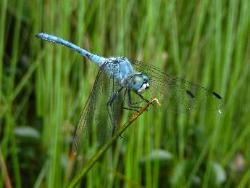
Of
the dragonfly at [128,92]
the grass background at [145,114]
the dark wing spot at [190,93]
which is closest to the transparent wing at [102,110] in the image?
the dragonfly at [128,92]

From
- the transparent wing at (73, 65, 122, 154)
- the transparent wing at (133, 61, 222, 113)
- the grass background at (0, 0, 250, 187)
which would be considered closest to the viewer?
the transparent wing at (73, 65, 122, 154)

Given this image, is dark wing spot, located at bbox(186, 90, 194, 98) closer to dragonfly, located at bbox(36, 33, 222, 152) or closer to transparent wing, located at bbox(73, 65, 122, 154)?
dragonfly, located at bbox(36, 33, 222, 152)

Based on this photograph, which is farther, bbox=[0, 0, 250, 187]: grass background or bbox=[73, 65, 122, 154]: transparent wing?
bbox=[0, 0, 250, 187]: grass background

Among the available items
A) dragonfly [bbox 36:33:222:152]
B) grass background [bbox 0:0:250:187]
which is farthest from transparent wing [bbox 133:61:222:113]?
grass background [bbox 0:0:250:187]

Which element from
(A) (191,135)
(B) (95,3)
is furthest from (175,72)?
(B) (95,3)

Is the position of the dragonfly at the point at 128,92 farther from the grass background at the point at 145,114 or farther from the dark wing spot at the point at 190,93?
the grass background at the point at 145,114

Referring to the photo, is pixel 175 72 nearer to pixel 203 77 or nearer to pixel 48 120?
pixel 203 77
